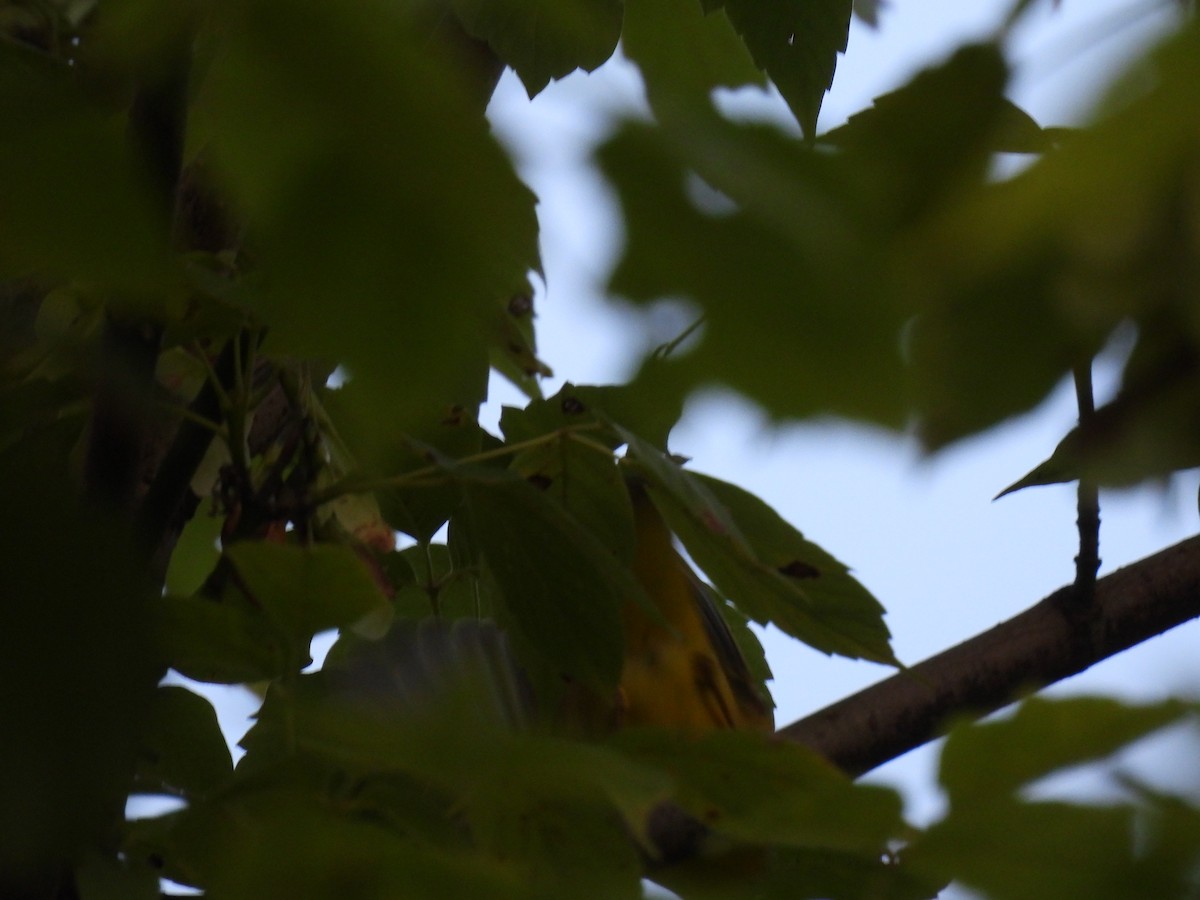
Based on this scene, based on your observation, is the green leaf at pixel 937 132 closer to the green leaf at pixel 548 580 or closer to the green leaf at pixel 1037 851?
the green leaf at pixel 1037 851

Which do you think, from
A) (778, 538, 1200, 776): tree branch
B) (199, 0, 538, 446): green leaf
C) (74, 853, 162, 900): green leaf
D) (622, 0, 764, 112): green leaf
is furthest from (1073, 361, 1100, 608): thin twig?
(199, 0, 538, 446): green leaf

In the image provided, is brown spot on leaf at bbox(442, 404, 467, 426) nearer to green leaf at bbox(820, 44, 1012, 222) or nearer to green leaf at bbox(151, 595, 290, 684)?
green leaf at bbox(151, 595, 290, 684)

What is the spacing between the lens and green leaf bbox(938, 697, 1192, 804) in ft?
1.30

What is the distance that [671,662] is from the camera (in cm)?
109

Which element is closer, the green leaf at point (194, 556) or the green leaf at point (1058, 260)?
the green leaf at point (1058, 260)

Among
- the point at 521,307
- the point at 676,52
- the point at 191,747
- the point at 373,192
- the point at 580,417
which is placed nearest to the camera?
the point at 373,192

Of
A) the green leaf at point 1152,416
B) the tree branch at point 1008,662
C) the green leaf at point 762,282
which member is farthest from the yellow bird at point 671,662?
the green leaf at point 762,282

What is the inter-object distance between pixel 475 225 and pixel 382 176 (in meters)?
0.02

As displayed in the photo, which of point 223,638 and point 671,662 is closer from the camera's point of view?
point 223,638

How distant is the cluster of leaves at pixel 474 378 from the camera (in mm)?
242

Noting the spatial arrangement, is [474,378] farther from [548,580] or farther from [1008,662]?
[1008,662]

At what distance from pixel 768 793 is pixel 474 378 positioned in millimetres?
365

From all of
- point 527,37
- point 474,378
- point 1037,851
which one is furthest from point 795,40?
point 1037,851

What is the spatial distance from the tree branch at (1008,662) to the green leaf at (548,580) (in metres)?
0.22
